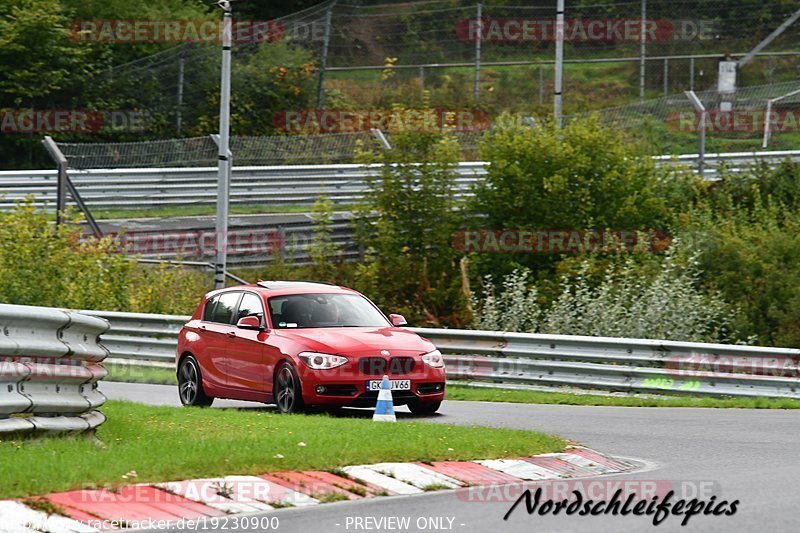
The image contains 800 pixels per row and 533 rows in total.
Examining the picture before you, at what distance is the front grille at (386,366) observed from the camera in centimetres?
1539

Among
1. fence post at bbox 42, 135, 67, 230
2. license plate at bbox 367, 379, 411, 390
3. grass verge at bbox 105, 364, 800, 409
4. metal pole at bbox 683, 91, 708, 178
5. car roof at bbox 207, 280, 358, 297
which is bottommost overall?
grass verge at bbox 105, 364, 800, 409

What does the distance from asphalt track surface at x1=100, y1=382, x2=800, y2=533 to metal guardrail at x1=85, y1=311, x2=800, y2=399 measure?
2.11m

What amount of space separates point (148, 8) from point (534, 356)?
1166 inches

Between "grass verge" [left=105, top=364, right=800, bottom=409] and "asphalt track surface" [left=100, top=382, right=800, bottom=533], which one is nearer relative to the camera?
"asphalt track surface" [left=100, top=382, right=800, bottom=533]

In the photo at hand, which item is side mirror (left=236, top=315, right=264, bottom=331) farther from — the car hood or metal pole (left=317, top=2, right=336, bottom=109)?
metal pole (left=317, top=2, right=336, bottom=109)

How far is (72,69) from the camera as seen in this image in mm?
42438

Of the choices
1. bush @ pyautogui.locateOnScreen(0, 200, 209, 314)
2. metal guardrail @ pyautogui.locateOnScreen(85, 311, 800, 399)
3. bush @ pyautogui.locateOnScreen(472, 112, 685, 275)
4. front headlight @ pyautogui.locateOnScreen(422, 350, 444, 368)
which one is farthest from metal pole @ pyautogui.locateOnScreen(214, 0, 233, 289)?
front headlight @ pyautogui.locateOnScreen(422, 350, 444, 368)

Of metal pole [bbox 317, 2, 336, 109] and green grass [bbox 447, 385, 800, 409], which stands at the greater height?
metal pole [bbox 317, 2, 336, 109]

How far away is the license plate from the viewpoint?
15391 mm

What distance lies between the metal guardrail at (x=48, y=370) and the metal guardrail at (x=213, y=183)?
19885mm

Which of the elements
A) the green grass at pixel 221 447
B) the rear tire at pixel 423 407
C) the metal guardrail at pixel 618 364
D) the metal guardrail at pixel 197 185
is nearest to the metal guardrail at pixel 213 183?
the metal guardrail at pixel 197 185

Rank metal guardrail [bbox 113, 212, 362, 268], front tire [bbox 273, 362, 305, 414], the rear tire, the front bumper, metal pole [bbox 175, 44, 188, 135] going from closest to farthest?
the front bumper → front tire [bbox 273, 362, 305, 414] → the rear tire → metal guardrail [bbox 113, 212, 362, 268] → metal pole [bbox 175, 44, 188, 135]

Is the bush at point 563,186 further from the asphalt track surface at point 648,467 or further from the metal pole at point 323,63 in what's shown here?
the metal pole at point 323,63

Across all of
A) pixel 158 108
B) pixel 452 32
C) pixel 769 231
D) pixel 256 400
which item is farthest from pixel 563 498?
pixel 452 32
